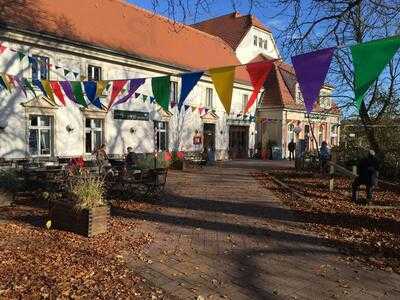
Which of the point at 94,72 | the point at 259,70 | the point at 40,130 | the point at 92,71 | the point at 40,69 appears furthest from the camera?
the point at 94,72

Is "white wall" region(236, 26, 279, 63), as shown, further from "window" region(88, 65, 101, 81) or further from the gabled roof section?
"window" region(88, 65, 101, 81)

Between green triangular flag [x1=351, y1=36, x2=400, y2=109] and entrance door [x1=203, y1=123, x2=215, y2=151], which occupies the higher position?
green triangular flag [x1=351, y1=36, x2=400, y2=109]

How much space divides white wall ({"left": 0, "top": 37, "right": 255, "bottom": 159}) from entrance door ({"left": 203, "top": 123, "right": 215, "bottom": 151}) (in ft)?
2.94

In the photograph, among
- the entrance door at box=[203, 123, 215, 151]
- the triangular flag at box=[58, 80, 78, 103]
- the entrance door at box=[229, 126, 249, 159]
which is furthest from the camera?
the entrance door at box=[229, 126, 249, 159]

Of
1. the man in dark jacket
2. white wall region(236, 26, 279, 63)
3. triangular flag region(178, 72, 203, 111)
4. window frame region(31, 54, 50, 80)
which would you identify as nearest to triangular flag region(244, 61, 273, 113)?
triangular flag region(178, 72, 203, 111)

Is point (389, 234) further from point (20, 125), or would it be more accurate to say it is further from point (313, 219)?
point (20, 125)

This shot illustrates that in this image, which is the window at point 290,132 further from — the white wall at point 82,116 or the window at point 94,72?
the window at point 94,72

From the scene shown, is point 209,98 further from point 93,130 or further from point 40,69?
point 40,69

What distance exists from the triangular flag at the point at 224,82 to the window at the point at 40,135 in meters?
11.5

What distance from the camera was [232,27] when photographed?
39.1 meters

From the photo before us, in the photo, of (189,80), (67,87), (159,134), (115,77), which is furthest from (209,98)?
(189,80)

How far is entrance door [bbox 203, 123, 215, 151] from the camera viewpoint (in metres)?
30.7

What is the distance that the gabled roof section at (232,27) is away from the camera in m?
37.4

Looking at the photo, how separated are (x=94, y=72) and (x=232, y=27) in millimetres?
19955
